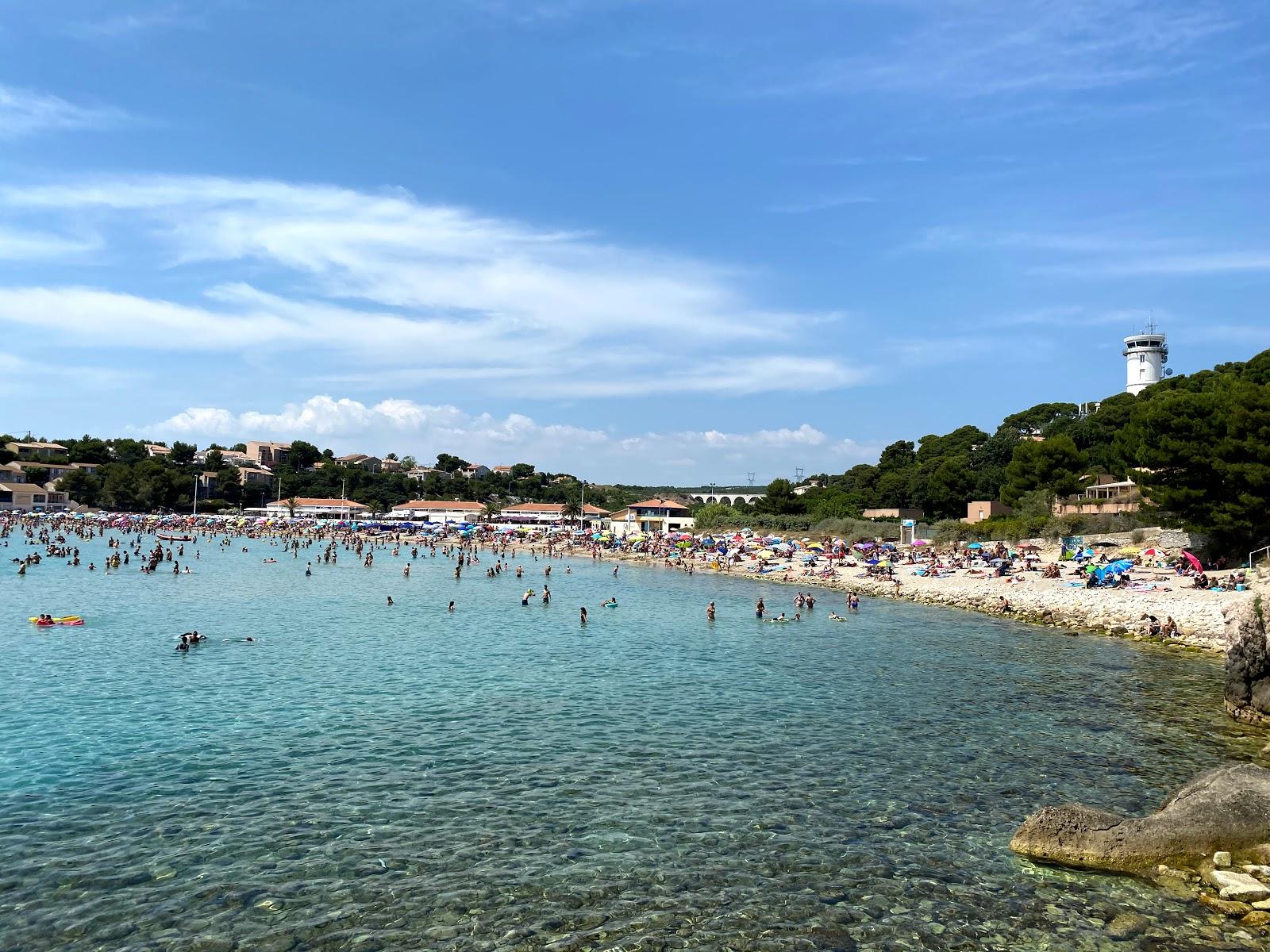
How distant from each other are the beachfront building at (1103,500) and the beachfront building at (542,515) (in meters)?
69.1

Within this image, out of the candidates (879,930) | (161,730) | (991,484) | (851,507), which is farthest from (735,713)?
(851,507)

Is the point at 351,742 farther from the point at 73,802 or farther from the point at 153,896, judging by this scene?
the point at 153,896

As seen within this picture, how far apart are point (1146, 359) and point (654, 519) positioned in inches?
3212

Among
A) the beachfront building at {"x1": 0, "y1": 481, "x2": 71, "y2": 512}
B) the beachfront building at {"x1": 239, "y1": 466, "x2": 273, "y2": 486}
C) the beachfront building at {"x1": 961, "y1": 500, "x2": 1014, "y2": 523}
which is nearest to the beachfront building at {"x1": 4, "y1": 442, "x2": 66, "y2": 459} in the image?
the beachfront building at {"x1": 0, "y1": 481, "x2": 71, "y2": 512}

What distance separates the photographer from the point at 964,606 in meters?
41.8

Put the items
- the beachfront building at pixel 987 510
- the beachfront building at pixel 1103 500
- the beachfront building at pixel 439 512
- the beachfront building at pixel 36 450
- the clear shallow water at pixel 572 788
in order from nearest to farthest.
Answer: the clear shallow water at pixel 572 788, the beachfront building at pixel 1103 500, the beachfront building at pixel 987 510, the beachfront building at pixel 439 512, the beachfront building at pixel 36 450

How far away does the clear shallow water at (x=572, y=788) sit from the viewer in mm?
9188

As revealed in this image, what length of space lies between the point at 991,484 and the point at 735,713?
74178mm

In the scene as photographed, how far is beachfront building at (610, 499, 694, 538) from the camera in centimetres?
11150

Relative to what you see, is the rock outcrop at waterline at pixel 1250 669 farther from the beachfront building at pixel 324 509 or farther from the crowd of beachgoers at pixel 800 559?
the beachfront building at pixel 324 509

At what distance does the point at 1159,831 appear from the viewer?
10781mm

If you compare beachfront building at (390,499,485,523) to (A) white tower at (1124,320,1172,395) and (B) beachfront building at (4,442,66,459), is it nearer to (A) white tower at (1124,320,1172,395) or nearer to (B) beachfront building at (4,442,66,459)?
(B) beachfront building at (4,442,66,459)

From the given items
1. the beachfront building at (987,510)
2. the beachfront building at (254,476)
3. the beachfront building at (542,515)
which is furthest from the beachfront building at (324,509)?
the beachfront building at (987,510)

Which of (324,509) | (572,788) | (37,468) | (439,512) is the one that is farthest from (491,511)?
(572,788)
